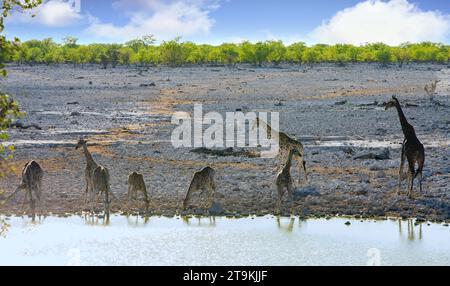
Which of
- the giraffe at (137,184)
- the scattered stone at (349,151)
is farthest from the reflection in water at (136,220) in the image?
the scattered stone at (349,151)

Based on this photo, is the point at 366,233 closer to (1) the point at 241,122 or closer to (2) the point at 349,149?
(2) the point at 349,149

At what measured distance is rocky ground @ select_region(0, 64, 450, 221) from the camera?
1577 centimetres

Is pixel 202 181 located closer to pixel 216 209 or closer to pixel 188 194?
pixel 188 194

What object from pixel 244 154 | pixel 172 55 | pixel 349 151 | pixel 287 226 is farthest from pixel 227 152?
pixel 172 55

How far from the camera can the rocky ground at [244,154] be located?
51.7 ft

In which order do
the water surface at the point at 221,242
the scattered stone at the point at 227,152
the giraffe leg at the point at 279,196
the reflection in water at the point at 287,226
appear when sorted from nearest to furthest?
the water surface at the point at 221,242
the reflection in water at the point at 287,226
the giraffe leg at the point at 279,196
the scattered stone at the point at 227,152

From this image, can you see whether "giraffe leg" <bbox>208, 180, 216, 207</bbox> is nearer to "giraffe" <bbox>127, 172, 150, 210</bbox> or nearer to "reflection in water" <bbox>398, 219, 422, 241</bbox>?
"giraffe" <bbox>127, 172, 150, 210</bbox>

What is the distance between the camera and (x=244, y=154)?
21.6 meters

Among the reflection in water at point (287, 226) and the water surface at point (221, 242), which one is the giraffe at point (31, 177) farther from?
the reflection in water at point (287, 226)

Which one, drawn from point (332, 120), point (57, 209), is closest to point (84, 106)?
point (332, 120)

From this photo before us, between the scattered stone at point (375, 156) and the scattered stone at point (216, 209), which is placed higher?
the scattered stone at point (375, 156)

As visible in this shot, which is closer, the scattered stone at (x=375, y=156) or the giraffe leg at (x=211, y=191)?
the giraffe leg at (x=211, y=191)

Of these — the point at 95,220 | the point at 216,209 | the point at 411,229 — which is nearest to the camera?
the point at 411,229

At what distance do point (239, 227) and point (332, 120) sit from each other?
16699mm
